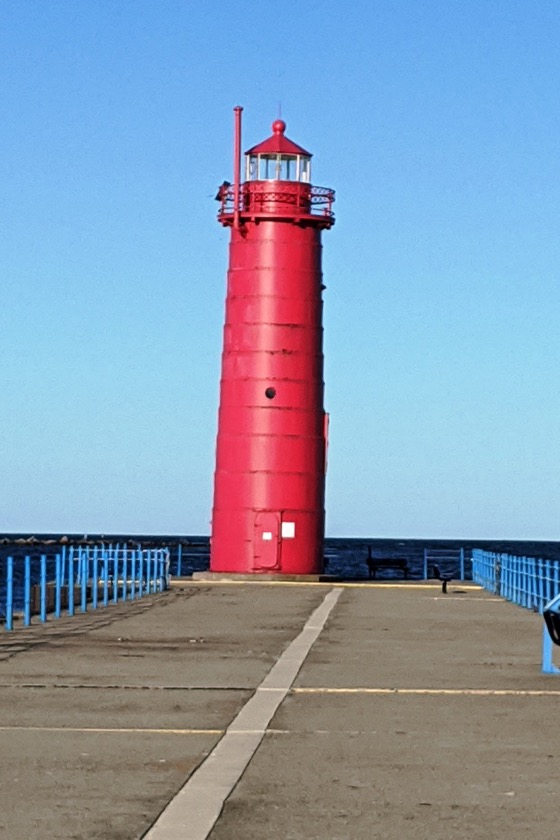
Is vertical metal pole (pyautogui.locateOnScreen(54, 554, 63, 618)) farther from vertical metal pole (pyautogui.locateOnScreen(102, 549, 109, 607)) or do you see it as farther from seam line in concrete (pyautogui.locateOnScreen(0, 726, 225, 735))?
seam line in concrete (pyautogui.locateOnScreen(0, 726, 225, 735))

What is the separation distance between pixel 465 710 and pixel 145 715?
7.67 ft

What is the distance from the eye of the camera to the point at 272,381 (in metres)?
36.2

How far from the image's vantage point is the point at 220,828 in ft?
24.1

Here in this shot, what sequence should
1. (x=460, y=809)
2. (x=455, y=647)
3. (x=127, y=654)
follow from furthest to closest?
1. (x=455, y=647)
2. (x=127, y=654)
3. (x=460, y=809)

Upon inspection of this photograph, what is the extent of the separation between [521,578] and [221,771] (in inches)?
840

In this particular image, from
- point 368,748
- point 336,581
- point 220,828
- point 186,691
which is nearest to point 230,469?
point 336,581

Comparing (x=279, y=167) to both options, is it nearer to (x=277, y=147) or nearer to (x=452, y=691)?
(x=277, y=147)

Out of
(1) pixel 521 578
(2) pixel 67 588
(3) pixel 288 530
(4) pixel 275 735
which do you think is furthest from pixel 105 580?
(4) pixel 275 735

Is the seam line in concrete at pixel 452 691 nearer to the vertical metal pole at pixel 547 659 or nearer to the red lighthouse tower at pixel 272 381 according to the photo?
the vertical metal pole at pixel 547 659

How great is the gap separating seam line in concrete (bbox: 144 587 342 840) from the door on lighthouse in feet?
69.6

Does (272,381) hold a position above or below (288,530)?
above

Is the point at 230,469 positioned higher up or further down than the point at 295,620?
higher up

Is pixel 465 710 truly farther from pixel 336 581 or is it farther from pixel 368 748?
pixel 336 581

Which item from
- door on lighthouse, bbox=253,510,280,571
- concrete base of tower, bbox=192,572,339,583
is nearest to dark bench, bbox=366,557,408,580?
concrete base of tower, bbox=192,572,339,583
